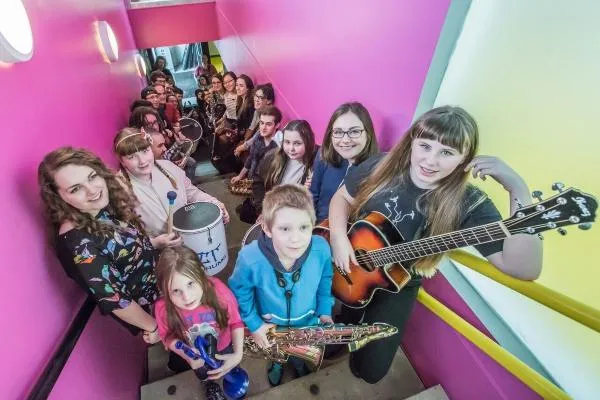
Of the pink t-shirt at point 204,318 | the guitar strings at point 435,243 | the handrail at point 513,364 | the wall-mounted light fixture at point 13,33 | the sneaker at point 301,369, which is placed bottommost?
the sneaker at point 301,369

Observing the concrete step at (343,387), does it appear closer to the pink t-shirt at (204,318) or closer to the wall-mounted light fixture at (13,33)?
the pink t-shirt at (204,318)

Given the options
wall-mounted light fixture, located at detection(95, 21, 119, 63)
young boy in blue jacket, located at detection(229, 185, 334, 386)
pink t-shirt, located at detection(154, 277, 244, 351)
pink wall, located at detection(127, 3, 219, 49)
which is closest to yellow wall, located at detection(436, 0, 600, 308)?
young boy in blue jacket, located at detection(229, 185, 334, 386)

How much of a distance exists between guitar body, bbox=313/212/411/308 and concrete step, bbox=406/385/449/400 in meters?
0.66

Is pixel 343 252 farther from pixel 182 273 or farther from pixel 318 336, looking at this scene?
pixel 182 273

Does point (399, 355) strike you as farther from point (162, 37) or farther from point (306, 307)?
point (162, 37)

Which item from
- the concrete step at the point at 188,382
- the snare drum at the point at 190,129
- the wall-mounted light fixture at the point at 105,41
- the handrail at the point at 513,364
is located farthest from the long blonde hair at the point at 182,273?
the snare drum at the point at 190,129

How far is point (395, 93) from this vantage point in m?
1.84

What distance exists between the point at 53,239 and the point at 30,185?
25 centimetres

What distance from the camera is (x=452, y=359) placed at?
73.8 inches

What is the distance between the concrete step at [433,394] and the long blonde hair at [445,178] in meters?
0.87

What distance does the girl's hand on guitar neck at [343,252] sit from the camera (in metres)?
1.69

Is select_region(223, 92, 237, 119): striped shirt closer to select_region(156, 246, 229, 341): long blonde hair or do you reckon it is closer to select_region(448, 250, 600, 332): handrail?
select_region(156, 246, 229, 341): long blonde hair

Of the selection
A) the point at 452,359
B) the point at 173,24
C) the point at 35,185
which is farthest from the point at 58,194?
the point at 173,24

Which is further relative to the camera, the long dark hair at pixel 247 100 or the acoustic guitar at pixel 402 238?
the long dark hair at pixel 247 100
